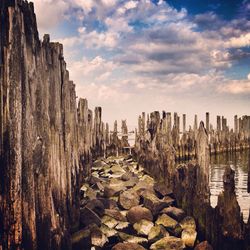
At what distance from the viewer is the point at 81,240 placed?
20.8 feet

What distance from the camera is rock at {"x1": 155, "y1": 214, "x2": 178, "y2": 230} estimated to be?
25.4 feet

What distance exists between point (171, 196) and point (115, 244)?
362cm

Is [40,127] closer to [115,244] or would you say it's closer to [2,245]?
[2,245]

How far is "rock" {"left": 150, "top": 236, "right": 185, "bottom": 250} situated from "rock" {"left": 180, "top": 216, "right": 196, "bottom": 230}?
26.0 inches

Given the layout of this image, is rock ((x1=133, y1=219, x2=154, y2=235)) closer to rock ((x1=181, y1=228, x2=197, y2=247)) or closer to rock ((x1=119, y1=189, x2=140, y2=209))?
rock ((x1=181, y1=228, x2=197, y2=247))

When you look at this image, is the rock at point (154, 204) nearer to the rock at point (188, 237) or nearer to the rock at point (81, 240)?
the rock at point (188, 237)

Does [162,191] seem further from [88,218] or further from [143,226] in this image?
[88,218]

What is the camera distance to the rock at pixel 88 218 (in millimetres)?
7340

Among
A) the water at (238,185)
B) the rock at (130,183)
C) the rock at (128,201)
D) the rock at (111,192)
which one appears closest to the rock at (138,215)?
the rock at (128,201)

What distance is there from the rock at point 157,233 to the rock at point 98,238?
0.87 m

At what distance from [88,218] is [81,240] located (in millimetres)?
1094

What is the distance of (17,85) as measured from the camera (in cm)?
426

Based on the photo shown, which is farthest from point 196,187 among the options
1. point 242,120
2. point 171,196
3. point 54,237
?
point 242,120

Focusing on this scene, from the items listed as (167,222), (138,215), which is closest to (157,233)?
(167,222)
